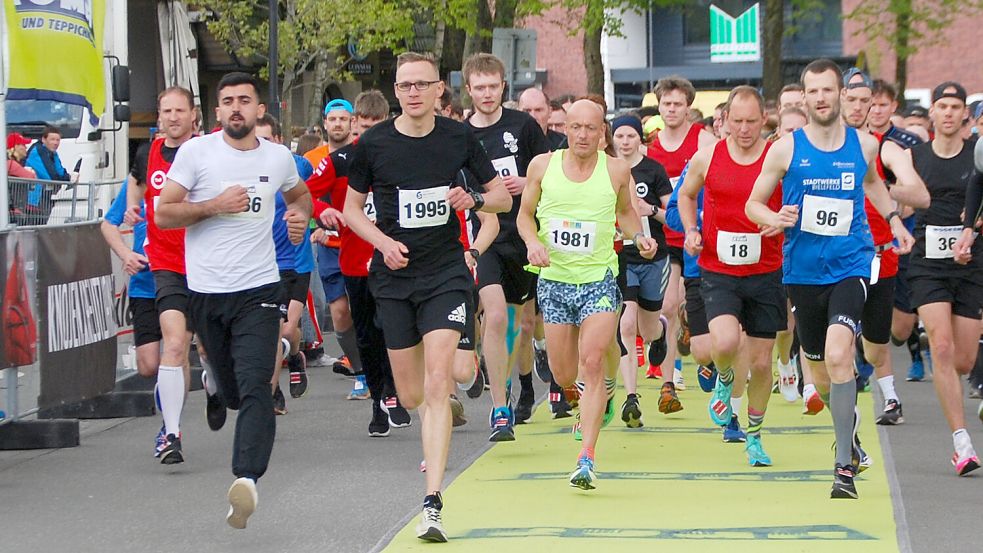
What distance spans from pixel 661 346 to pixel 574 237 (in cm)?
345

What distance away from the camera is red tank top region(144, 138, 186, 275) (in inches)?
376

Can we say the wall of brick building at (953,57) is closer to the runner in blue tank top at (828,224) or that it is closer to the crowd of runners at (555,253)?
the crowd of runners at (555,253)

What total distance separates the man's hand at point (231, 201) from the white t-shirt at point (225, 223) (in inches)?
6.6

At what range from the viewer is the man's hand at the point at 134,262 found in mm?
9859

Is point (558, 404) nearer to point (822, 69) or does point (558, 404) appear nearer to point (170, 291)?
point (170, 291)

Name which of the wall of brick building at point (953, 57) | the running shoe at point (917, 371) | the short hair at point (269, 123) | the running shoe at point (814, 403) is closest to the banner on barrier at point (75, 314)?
the short hair at point (269, 123)

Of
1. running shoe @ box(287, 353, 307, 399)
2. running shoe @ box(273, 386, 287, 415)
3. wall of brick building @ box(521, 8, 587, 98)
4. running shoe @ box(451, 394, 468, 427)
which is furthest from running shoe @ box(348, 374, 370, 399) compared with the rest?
wall of brick building @ box(521, 8, 587, 98)

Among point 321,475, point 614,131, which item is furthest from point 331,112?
point 321,475

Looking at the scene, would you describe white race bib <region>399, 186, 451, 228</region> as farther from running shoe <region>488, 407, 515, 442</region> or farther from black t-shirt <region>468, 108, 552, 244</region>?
running shoe <region>488, 407, 515, 442</region>

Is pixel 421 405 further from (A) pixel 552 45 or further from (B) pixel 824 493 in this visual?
(A) pixel 552 45

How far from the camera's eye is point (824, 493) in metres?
8.48

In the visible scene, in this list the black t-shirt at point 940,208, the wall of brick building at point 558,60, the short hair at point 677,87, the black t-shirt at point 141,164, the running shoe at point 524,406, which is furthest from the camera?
the wall of brick building at point 558,60

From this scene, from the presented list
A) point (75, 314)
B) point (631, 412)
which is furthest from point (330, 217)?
point (631, 412)

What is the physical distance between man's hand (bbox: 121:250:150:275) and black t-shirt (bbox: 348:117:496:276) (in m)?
2.21
